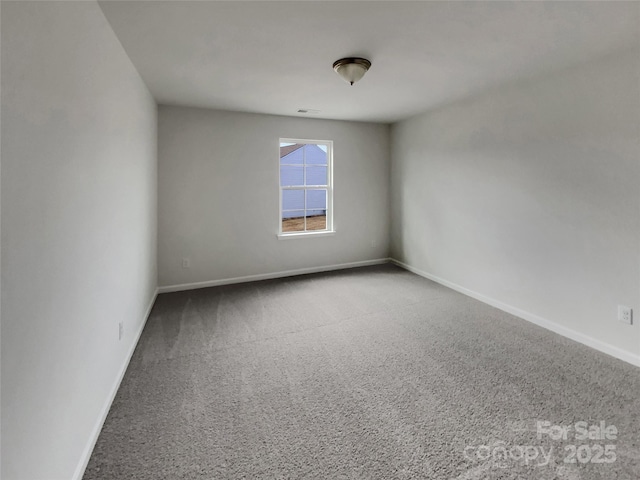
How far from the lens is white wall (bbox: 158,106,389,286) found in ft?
13.4

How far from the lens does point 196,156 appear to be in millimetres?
4141

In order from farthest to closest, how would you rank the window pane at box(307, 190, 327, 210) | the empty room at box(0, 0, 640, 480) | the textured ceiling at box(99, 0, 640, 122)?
the window pane at box(307, 190, 327, 210) → the textured ceiling at box(99, 0, 640, 122) → the empty room at box(0, 0, 640, 480)

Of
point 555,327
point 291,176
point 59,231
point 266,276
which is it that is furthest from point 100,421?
point 291,176

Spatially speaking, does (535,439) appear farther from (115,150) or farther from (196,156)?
(196,156)

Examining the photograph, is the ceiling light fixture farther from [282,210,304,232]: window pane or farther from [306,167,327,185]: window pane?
[282,210,304,232]: window pane

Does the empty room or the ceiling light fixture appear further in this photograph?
the ceiling light fixture

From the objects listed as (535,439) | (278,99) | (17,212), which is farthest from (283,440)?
(278,99)

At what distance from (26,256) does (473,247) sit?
405 centimetres

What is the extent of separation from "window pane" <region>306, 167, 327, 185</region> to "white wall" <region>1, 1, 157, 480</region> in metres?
2.99

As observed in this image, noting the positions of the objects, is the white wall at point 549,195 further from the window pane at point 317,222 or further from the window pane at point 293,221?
the window pane at point 293,221

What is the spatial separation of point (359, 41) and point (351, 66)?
0.28 meters

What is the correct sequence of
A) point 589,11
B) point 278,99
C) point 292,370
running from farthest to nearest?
point 278,99 < point 292,370 < point 589,11

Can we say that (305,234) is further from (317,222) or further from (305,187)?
(305,187)

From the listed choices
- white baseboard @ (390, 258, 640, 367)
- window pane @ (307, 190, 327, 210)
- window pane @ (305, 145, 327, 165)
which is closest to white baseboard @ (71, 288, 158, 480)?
window pane @ (307, 190, 327, 210)
